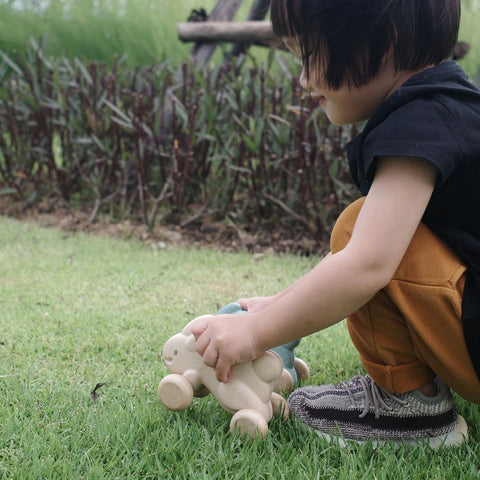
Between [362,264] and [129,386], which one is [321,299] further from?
[129,386]

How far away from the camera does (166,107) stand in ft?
11.5

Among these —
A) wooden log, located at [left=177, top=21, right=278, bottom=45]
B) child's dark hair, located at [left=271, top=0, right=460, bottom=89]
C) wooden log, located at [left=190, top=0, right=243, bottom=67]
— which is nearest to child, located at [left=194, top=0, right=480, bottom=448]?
child's dark hair, located at [left=271, top=0, right=460, bottom=89]

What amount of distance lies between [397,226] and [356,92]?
28cm

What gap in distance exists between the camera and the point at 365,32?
103 centimetres

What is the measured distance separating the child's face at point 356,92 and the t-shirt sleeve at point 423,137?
9 centimetres

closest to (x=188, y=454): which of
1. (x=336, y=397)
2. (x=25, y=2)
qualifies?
(x=336, y=397)

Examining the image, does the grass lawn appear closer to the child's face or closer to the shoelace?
the shoelace

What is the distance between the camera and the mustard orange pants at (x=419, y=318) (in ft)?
3.61

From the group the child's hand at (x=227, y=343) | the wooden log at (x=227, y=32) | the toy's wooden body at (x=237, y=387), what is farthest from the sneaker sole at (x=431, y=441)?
the wooden log at (x=227, y=32)

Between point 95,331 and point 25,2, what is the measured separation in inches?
214

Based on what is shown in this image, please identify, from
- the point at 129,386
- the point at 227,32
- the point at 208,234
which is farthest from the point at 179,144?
the point at 129,386

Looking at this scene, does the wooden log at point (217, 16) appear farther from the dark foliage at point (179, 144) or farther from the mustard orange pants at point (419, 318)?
the mustard orange pants at point (419, 318)

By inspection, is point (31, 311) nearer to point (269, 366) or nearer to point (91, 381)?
point (91, 381)

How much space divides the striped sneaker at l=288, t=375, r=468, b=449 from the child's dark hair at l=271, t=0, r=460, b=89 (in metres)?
0.68
